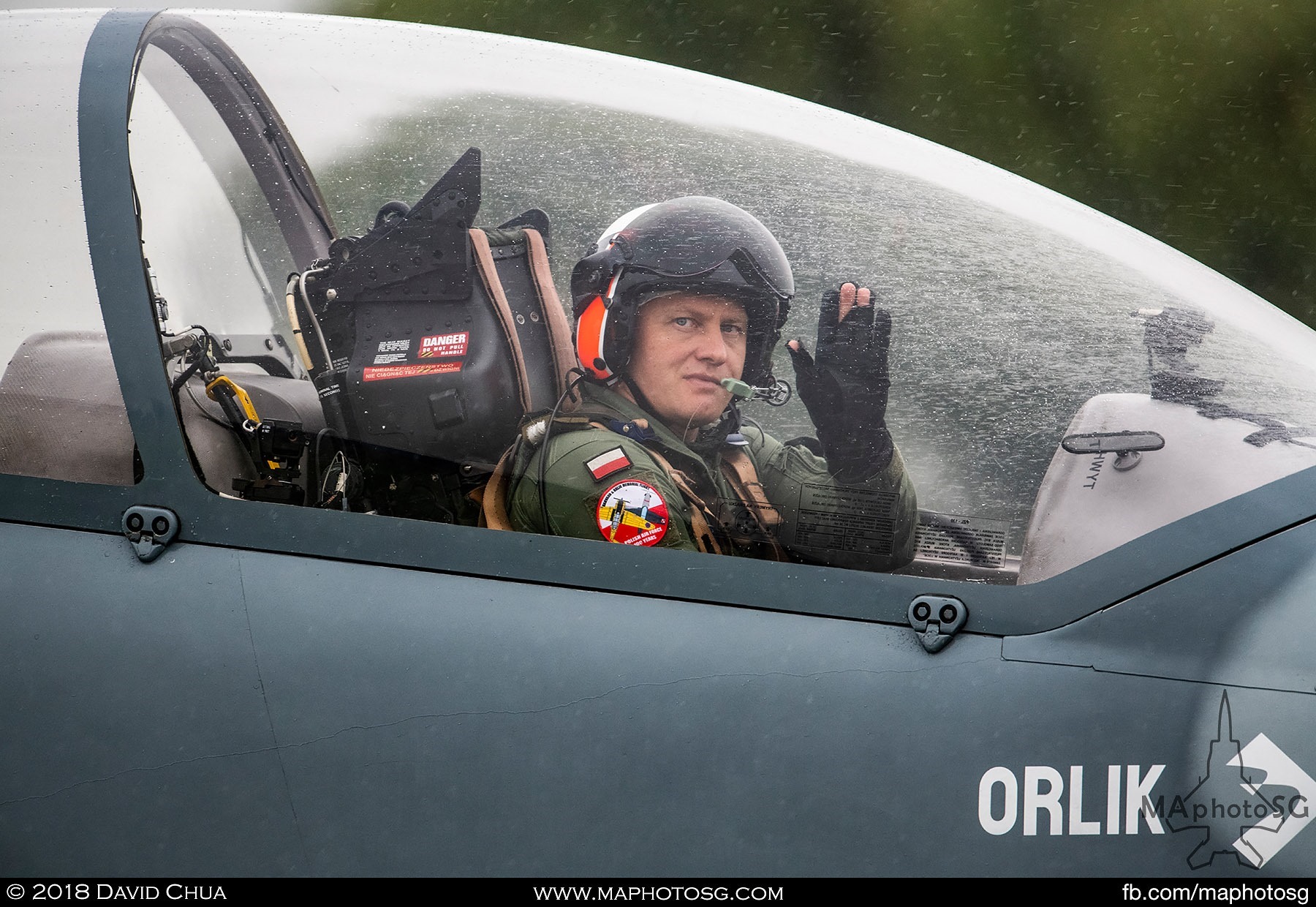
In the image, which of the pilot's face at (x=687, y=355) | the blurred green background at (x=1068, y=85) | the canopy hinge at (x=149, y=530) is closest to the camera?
the canopy hinge at (x=149, y=530)

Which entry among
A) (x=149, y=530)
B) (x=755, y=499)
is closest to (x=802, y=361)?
(x=755, y=499)

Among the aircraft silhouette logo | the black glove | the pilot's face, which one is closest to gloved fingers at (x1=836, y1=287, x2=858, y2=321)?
the black glove

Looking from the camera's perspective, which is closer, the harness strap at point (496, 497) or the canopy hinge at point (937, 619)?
the canopy hinge at point (937, 619)

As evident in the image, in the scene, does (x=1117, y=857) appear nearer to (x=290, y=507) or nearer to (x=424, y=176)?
(x=290, y=507)

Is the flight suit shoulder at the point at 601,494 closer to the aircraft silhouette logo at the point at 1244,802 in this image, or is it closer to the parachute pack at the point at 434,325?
the parachute pack at the point at 434,325

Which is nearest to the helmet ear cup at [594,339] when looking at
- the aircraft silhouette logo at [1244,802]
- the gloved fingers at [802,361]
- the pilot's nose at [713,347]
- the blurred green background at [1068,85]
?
the pilot's nose at [713,347]

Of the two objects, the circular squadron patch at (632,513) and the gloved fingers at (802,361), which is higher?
the gloved fingers at (802,361)

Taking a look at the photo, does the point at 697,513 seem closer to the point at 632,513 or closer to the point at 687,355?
the point at 632,513

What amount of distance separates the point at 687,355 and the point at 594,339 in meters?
0.13

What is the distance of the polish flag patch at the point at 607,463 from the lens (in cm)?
145

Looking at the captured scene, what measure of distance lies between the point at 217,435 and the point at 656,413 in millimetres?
568

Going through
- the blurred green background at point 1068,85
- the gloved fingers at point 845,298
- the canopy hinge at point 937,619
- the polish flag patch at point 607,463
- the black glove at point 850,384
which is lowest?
the canopy hinge at point 937,619

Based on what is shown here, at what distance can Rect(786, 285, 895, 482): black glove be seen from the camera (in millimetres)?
1441

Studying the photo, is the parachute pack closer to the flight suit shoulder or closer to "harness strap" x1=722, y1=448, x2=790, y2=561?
the flight suit shoulder
